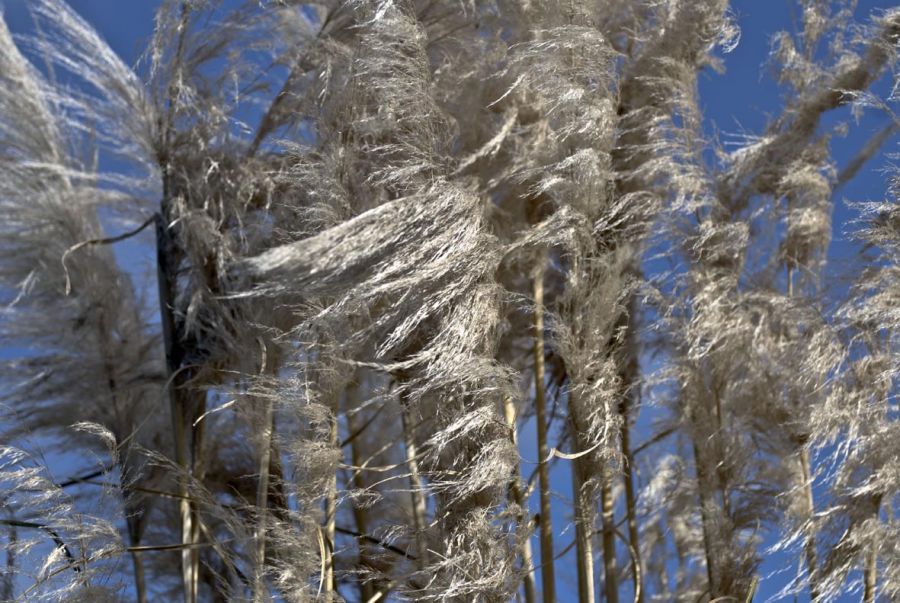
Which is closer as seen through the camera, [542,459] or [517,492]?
[517,492]

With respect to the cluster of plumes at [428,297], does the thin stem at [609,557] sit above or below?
below

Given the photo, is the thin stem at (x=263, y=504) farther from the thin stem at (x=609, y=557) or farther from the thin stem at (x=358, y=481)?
the thin stem at (x=609, y=557)

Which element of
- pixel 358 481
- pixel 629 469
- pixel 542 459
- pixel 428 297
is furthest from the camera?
pixel 358 481

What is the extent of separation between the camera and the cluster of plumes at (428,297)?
9.48 feet

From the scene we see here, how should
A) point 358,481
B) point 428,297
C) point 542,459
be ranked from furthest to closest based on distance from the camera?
point 358,481, point 542,459, point 428,297

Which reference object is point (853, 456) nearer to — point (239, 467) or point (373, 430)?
point (373, 430)

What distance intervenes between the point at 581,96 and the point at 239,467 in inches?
65.8

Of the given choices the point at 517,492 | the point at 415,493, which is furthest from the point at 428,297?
the point at 415,493

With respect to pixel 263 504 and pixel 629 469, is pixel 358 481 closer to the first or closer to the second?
pixel 263 504

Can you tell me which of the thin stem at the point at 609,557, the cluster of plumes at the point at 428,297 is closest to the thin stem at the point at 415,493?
the cluster of plumes at the point at 428,297

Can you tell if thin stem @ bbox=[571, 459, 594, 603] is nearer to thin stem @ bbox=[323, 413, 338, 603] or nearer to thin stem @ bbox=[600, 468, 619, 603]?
thin stem @ bbox=[600, 468, 619, 603]

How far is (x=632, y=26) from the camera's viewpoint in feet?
12.4

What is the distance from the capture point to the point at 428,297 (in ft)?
9.36

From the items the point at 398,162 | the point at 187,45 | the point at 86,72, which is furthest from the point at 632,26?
the point at 86,72
